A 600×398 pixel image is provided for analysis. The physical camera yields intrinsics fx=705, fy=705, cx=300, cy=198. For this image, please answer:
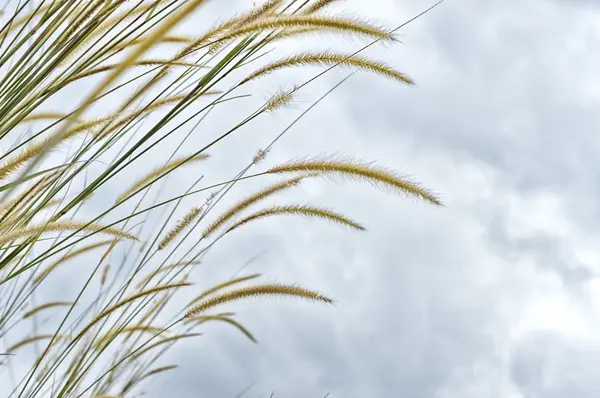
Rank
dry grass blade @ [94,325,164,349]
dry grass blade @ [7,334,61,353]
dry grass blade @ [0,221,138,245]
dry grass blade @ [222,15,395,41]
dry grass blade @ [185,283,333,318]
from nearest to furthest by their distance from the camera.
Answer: dry grass blade @ [222,15,395,41]
dry grass blade @ [0,221,138,245]
dry grass blade @ [94,325,164,349]
dry grass blade @ [185,283,333,318]
dry grass blade @ [7,334,61,353]

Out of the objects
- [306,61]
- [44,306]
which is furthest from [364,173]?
[44,306]

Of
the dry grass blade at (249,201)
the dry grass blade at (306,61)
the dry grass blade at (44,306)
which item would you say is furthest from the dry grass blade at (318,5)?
the dry grass blade at (44,306)

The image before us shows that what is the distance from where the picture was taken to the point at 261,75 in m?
1.71

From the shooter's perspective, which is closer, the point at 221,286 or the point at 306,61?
the point at 306,61

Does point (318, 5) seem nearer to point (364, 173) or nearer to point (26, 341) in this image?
point (364, 173)

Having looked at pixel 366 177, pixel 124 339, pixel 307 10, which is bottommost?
pixel 124 339

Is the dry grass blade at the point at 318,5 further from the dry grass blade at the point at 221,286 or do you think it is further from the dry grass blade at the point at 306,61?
the dry grass blade at the point at 221,286

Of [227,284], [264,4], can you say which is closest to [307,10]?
[264,4]

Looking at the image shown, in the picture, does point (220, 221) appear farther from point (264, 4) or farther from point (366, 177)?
point (264, 4)

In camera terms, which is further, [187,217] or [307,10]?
[187,217]

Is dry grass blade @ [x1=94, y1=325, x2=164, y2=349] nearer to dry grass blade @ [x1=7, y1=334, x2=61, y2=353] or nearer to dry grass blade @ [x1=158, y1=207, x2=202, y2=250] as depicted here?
dry grass blade @ [x1=158, y1=207, x2=202, y2=250]

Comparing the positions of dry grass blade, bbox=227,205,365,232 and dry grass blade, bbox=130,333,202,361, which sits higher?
dry grass blade, bbox=227,205,365,232

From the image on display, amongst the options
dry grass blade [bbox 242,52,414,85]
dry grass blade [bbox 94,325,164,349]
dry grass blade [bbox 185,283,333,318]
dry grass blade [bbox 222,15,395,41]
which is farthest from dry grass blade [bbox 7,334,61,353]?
dry grass blade [bbox 222,15,395,41]

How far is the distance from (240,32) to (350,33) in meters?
0.35
